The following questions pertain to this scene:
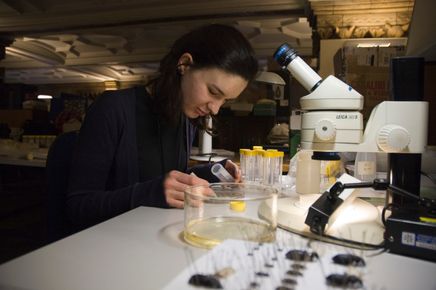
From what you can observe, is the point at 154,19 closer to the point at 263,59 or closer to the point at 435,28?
the point at 263,59

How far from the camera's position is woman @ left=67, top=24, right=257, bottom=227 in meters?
1.07

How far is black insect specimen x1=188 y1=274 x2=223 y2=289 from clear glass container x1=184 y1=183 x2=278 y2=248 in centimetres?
18

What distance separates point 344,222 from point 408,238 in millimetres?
168

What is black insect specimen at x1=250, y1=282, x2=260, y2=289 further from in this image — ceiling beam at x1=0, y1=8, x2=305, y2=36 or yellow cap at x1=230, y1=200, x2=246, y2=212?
ceiling beam at x1=0, y1=8, x2=305, y2=36

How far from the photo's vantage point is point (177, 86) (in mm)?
1293

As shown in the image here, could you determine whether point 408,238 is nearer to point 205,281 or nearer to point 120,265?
point 205,281

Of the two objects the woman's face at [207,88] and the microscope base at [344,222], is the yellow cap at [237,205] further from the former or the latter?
the woman's face at [207,88]

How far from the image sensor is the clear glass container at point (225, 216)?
0.71m

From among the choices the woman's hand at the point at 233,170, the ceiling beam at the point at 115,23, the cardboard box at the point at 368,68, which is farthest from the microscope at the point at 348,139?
the ceiling beam at the point at 115,23

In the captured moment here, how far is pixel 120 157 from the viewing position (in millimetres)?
1224

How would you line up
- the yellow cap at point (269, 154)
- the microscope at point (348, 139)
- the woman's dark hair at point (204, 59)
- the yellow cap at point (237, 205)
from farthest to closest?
1. the yellow cap at point (269, 154)
2. the woman's dark hair at point (204, 59)
3. the yellow cap at point (237, 205)
4. the microscope at point (348, 139)

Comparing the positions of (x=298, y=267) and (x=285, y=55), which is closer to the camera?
(x=298, y=267)

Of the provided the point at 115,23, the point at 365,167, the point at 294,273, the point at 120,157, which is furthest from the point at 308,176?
the point at 115,23

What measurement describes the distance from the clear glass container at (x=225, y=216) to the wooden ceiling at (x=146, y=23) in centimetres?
229
